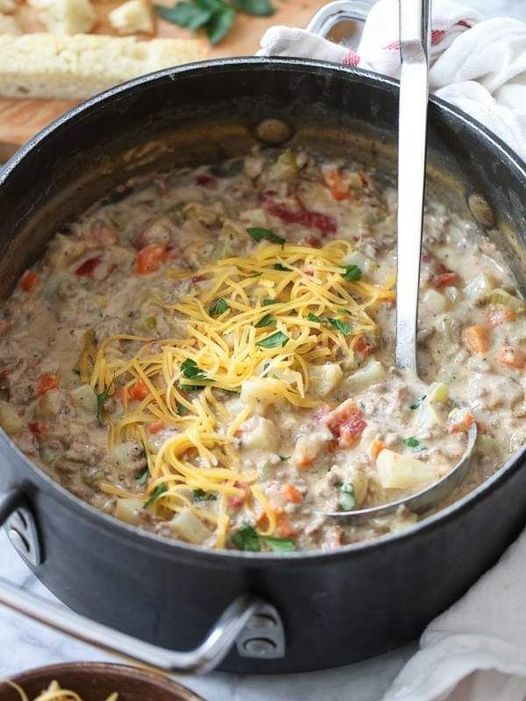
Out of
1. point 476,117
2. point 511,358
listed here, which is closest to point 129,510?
point 511,358

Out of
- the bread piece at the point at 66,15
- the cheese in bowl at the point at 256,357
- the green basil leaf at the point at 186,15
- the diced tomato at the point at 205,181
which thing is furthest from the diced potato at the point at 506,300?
the bread piece at the point at 66,15

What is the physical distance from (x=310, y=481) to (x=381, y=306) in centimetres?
61

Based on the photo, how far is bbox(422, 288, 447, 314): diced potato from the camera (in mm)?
2984

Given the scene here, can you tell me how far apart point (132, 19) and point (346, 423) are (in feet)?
6.13

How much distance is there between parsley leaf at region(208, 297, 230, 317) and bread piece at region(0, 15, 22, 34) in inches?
57.0

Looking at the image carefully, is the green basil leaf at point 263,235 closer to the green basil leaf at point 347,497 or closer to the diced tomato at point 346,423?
the diced tomato at point 346,423

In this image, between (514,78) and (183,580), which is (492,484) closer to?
(183,580)

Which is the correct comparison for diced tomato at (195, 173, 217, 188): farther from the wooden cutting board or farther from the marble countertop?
the marble countertop

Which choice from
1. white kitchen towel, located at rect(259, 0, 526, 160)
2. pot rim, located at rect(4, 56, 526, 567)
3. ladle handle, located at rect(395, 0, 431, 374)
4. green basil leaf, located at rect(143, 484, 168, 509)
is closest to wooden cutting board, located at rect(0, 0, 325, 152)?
white kitchen towel, located at rect(259, 0, 526, 160)

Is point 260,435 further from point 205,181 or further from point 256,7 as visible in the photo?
point 256,7

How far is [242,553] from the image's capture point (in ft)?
6.98

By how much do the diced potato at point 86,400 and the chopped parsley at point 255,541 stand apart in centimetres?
54

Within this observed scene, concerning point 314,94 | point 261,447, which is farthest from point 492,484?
point 314,94

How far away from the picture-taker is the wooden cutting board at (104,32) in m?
3.61
